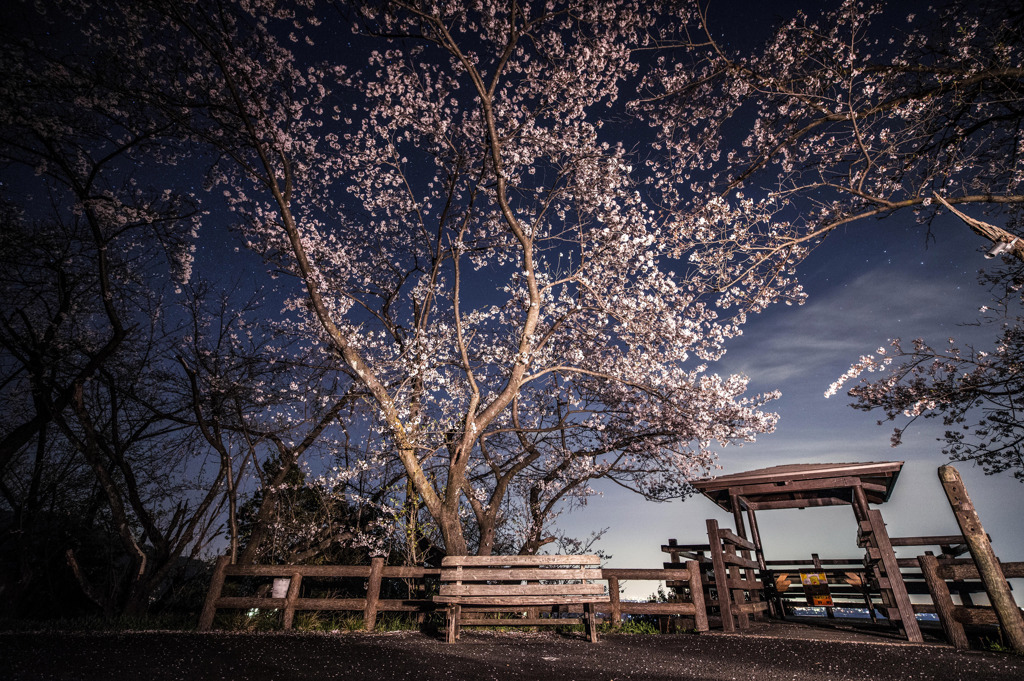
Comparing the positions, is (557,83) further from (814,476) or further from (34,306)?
(34,306)

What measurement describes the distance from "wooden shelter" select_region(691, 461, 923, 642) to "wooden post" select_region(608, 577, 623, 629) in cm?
457

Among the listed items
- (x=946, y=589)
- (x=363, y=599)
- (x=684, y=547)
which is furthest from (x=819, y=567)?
(x=363, y=599)

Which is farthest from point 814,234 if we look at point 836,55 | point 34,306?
point 34,306

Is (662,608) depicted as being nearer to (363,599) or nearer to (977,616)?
(977,616)

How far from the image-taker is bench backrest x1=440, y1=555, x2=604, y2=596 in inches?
256

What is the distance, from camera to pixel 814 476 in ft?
32.6

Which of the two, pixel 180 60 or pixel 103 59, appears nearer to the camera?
pixel 103 59

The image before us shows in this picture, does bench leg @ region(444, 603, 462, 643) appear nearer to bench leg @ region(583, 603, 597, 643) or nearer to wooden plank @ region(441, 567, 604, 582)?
wooden plank @ region(441, 567, 604, 582)

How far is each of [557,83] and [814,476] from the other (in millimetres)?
10879

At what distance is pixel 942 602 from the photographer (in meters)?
→ 6.56

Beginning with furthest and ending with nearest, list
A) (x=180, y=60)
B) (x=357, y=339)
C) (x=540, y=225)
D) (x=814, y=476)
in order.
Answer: (x=357, y=339) < (x=540, y=225) < (x=814, y=476) < (x=180, y=60)

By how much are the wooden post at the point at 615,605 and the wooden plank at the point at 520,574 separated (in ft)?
6.47

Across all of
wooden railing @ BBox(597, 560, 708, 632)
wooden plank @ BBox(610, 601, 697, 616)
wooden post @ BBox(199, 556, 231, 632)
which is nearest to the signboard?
wooden railing @ BBox(597, 560, 708, 632)

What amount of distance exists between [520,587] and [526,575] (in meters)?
0.22
